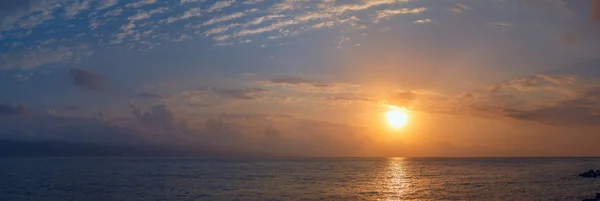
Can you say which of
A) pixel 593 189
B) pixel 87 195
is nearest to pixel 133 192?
pixel 87 195

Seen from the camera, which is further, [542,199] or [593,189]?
[593,189]

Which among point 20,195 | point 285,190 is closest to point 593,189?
point 285,190

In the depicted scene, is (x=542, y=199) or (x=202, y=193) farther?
(x=202, y=193)

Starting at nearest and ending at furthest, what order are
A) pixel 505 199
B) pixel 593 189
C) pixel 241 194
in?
1. pixel 505 199
2. pixel 241 194
3. pixel 593 189

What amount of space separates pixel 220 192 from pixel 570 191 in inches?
2447

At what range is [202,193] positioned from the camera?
283 ft

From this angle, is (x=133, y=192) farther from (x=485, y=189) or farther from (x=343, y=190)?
(x=485, y=189)

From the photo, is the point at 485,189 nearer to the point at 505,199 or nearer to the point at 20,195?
the point at 505,199

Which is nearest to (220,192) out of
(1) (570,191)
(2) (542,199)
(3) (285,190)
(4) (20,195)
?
(3) (285,190)

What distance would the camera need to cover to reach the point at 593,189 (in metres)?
89.4

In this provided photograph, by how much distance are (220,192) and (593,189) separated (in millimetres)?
67760

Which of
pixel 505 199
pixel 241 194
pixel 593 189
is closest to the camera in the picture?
pixel 505 199

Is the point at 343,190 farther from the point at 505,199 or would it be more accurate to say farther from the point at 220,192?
the point at 505,199

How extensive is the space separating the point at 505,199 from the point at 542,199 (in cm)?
575
